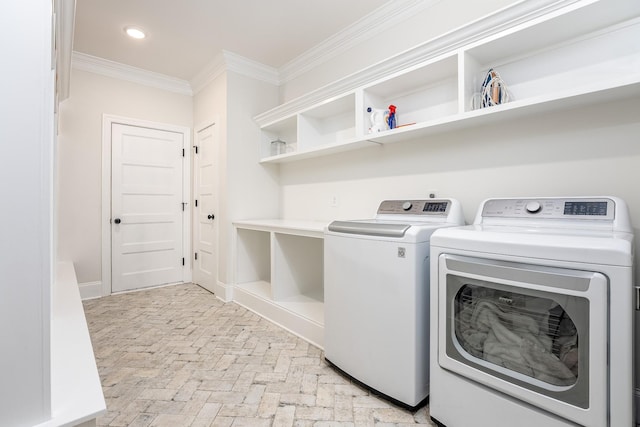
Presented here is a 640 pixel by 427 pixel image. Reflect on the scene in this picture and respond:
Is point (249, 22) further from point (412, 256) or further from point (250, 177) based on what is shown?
point (412, 256)

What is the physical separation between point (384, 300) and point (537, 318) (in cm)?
65

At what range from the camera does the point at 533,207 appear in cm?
147

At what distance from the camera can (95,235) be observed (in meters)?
3.43

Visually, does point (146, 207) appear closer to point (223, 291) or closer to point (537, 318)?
point (223, 291)

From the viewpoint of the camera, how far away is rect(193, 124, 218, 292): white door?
355 centimetres

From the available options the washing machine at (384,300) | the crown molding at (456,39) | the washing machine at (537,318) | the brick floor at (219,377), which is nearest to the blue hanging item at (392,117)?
the crown molding at (456,39)

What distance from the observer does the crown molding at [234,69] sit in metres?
3.26

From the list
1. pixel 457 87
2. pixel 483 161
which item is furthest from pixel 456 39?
pixel 483 161

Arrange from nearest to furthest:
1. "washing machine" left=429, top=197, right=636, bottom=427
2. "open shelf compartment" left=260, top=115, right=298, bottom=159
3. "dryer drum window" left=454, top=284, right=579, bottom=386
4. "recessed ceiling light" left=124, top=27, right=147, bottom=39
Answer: "washing machine" left=429, top=197, right=636, bottom=427
"dryer drum window" left=454, top=284, right=579, bottom=386
"recessed ceiling light" left=124, top=27, right=147, bottom=39
"open shelf compartment" left=260, top=115, right=298, bottom=159

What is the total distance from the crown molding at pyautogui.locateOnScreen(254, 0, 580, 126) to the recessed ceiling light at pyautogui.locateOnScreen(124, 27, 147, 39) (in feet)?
5.68

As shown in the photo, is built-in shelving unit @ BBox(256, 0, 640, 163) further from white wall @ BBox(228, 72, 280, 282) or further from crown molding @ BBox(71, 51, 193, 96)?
crown molding @ BBox(71, 51, 193, 96)

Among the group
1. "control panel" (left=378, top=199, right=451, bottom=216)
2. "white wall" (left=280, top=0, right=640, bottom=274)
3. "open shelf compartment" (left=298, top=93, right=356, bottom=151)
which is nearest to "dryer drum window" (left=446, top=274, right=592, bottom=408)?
"control panel" (left=378, top=199, right=451, bottom=216)

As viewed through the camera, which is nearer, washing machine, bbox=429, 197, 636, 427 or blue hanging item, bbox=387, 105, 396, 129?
washing machine, bbox=429, 197, 636, 427

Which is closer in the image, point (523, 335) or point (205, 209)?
point (523, 335)
